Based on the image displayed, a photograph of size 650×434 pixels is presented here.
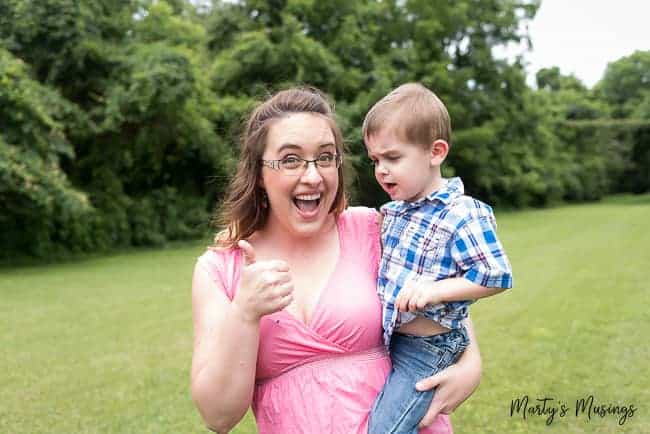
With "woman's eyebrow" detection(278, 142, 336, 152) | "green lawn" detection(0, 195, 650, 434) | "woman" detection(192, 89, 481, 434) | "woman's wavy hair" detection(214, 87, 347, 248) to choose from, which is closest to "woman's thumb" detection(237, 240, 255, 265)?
"woman" detection(192, 89, 481, 434)

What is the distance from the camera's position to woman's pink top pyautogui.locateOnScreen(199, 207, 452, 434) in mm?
2023

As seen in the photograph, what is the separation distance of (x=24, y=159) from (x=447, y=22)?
72.9ft

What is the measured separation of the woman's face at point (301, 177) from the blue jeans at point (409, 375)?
1.68 feet

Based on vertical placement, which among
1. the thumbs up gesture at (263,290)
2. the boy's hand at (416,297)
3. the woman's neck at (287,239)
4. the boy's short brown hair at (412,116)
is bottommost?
the boy's hand at (416,297)

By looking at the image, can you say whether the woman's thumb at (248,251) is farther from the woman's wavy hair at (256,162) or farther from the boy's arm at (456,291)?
the boy's arm at (456,291)

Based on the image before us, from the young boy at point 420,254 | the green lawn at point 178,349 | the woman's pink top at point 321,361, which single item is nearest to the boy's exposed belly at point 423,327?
the young boy at point 420,254

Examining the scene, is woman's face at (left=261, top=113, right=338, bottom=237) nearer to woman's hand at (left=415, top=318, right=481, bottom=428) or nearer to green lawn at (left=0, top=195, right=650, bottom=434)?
woman's hand at (left=415, top=318, right=481, bottom=428)

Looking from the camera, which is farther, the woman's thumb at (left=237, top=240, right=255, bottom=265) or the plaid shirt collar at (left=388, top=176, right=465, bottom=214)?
the plaid shirt collar at (left=388, top=176, right=465, bottom=214)

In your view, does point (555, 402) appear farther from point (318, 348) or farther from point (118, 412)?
point (318, 348)

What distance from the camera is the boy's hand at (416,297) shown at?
6.54 ft

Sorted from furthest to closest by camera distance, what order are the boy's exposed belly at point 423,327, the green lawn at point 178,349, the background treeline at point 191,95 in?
the background treeline at point 191,95, the green lawn at point 178,349, the boy's exposed belly at point 423,327

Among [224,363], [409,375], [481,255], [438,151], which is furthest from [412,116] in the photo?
[224,363]

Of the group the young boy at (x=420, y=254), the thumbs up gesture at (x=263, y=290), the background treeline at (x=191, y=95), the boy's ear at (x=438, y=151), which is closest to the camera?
the thumbs up gesture at (x=263, y=290)

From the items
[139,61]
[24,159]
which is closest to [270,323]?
[24,159]
